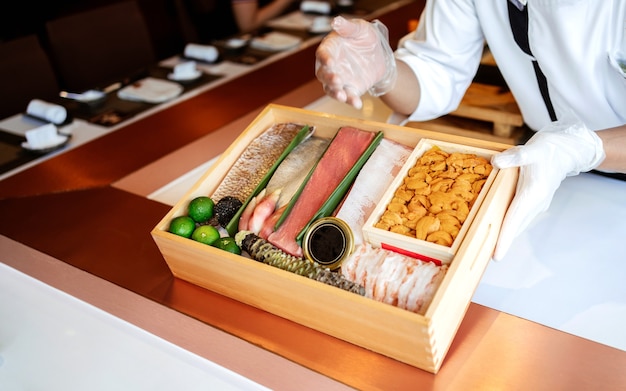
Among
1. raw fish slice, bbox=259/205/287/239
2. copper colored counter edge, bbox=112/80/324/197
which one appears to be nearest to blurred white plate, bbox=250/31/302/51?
copper colored counter edge, bbox=112/80/324/197

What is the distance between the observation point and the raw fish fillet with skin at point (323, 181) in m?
1.11

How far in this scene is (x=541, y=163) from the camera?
3.45 ft

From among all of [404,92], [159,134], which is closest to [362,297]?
[404,92]

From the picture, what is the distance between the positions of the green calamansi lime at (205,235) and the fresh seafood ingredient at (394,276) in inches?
11.4

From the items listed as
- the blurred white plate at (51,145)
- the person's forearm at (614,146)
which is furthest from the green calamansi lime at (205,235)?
the blurred white plate at (51,145)

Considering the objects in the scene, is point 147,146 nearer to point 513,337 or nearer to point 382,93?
point 382,93

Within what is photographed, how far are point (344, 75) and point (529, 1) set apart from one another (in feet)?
1.62

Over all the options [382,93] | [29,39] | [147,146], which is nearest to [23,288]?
[147,146]

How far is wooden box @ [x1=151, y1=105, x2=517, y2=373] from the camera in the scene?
33.9 inches

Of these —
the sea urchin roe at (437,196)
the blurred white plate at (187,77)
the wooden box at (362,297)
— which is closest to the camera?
the wooden box at (362,297)

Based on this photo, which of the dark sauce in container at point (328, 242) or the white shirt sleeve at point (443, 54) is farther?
the white shirt sleeve at point (443, 54)

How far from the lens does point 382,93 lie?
59.4 inches

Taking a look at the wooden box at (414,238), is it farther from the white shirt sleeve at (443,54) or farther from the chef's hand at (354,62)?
the white shirt sleeve at (443,54)

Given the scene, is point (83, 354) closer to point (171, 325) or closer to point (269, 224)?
point (171, 325)
